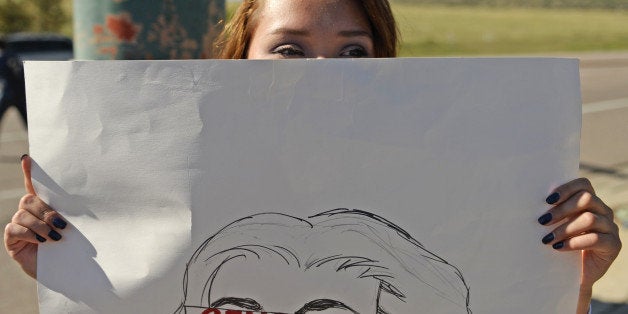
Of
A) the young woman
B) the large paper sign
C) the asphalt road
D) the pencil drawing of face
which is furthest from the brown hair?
the asphalt road

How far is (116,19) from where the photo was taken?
94.4 inches

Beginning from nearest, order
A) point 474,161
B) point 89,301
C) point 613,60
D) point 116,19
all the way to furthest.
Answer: point 474,161 → point 89,301 → point 116,19 → point 613,60

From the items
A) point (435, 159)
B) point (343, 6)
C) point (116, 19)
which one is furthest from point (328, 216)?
point (116, 19)

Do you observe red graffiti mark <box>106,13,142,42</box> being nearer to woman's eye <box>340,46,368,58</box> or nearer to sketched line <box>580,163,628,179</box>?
woman's eye <box>340,46,368,58</box>

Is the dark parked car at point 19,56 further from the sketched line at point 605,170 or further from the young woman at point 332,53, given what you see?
the young woman at point 332,53

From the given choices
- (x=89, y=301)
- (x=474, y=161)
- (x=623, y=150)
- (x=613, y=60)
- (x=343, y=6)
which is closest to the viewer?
(x=474, y=161)

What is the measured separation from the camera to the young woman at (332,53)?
1.33 meters

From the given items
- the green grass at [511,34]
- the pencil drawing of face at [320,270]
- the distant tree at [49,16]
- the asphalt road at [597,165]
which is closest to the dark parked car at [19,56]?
the asphalt road at [597,165]

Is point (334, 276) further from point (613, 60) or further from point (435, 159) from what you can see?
point (613, 60)

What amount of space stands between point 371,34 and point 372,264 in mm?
635

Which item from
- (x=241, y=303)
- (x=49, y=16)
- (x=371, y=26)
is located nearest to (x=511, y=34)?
(x=49, y=16)

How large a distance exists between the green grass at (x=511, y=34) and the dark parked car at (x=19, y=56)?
32.2 feet

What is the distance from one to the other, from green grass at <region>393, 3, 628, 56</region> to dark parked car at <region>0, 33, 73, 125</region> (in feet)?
32.2

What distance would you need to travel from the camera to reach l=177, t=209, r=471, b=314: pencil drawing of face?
54.1 inches
